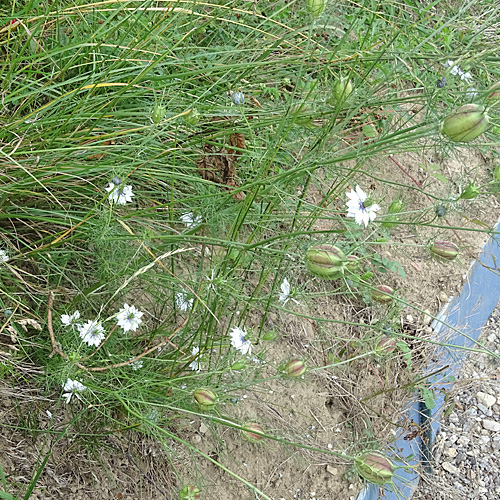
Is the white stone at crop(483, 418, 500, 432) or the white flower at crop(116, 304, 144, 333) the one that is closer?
the white flower at crop(116, 304, 144, 333)

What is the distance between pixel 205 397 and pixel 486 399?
159 centimetres

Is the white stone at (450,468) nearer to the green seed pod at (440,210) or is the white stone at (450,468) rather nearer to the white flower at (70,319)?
the green seed pod at (440,210)

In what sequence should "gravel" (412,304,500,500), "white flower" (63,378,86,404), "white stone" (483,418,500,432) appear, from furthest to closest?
"white stone" (483,418,500,432) → "gravel" (412,304,500,500) → "white flower" (63,378,86,404)

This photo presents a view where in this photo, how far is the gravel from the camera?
6.47ft

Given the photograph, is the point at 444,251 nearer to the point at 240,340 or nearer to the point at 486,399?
the point at 240,340

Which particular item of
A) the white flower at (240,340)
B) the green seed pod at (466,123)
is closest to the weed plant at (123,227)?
the white flower at (240,340)

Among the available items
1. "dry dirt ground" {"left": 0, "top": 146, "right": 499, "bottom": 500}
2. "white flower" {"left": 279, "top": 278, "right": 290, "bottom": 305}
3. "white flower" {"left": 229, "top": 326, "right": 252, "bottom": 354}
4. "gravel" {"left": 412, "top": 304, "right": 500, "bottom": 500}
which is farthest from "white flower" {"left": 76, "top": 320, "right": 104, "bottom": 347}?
"gravel" {"left": 412, "top": 304, "right": 500, "bottom": 500}

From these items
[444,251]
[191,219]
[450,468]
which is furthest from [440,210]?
[450,468]

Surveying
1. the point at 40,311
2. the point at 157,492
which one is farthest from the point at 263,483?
the point at 40,311

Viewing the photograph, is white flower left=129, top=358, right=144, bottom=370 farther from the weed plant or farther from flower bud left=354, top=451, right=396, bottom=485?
flower bud left=354, top=451, right=396, bottom=485

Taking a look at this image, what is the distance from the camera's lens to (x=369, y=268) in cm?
201

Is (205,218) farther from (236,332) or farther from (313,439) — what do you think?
(313,439)

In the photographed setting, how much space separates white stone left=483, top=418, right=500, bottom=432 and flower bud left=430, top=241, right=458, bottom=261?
4.33ft

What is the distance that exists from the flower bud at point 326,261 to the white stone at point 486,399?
63.6 inches
